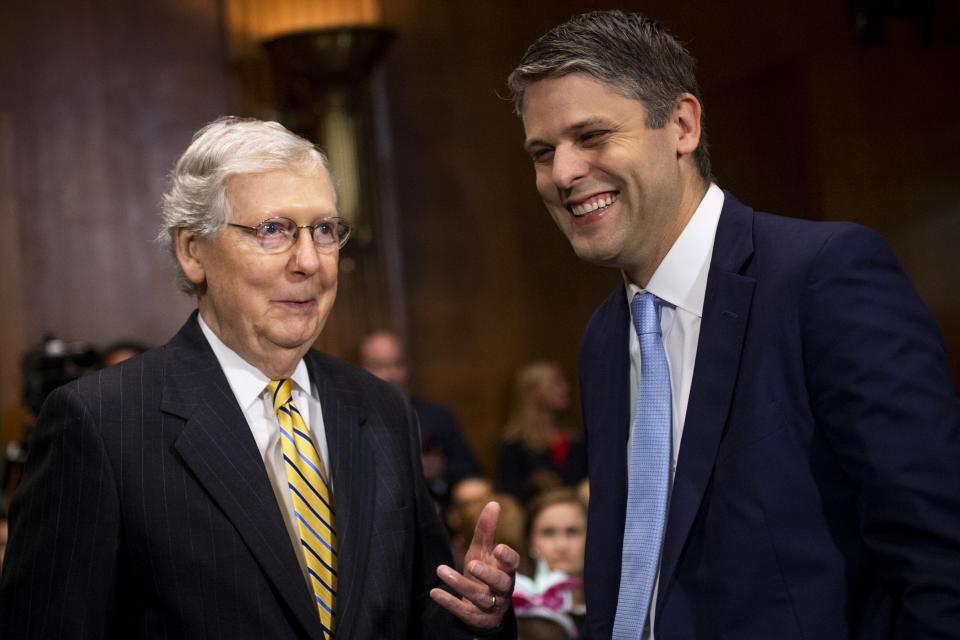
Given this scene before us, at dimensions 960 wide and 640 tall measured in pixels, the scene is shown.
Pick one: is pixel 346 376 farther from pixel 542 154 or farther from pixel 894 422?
pixel 894 422

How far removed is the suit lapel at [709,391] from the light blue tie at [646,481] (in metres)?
0.04

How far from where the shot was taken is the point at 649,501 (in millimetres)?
1613

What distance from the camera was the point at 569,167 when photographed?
1682 mm

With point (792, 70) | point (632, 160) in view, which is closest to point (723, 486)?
point (632, 160)

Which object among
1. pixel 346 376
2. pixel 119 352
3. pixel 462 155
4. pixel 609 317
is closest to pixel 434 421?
pixel 119 352

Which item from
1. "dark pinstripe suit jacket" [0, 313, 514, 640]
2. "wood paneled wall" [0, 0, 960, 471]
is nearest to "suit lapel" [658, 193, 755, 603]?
"dark pinstripe suit jacket" [0, 313, 514, 640]

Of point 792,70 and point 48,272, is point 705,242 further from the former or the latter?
point 48,272

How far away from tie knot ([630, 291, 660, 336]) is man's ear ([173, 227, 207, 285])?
73 centimetres

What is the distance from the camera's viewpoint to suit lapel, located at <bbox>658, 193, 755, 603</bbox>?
4.99 ft

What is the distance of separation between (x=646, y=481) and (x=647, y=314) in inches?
10.3

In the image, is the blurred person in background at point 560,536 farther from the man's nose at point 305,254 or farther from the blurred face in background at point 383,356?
the man's nose at point 305,254

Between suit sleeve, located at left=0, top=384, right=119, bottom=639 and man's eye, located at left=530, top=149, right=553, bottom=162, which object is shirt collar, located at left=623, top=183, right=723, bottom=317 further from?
suit sleeve, located at left=0, top=384, right=119, bottom=639

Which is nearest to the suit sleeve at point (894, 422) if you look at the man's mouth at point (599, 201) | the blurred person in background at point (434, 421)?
the man's mouth at point (599, 201)

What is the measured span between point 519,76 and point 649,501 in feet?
2.27
